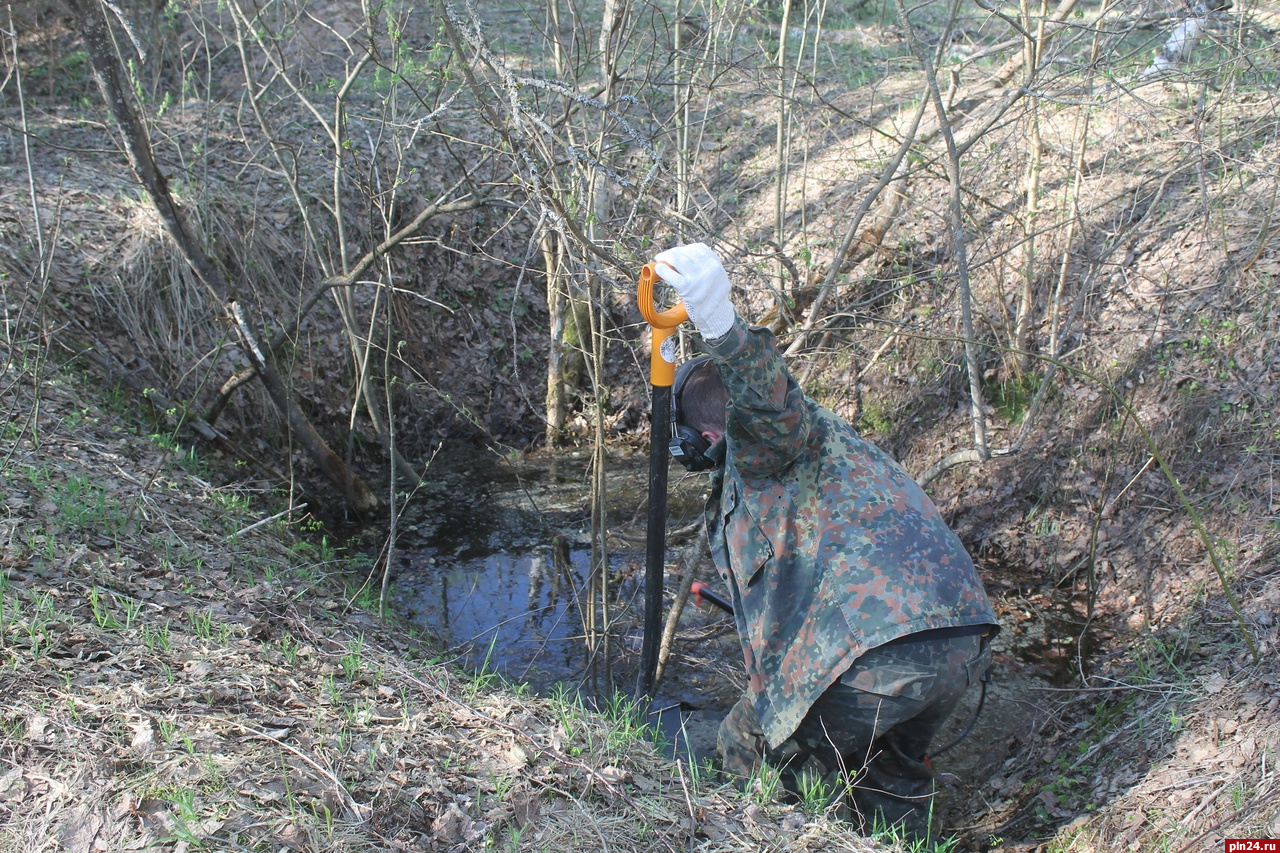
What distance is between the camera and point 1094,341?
18.9 ft

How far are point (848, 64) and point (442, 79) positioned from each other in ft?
25.1

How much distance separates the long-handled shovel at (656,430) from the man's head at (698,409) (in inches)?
1.9

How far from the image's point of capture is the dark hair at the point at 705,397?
307cm

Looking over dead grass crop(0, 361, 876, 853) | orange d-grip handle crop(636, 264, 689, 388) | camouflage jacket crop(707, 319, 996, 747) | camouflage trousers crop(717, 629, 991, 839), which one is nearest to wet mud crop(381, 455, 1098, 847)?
camouflage trousers crop(717, 629, 991, 839)

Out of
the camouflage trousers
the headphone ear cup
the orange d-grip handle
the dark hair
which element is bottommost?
the camouflage trousers

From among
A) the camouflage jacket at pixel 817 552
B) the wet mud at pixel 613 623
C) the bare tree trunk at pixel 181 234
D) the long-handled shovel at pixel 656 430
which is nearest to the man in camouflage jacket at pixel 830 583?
the camouflage jacket at pixel 817 552

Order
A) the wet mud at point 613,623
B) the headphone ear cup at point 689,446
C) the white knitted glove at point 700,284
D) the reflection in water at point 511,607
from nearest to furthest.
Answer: the white knitted glove at point 700,284
the headphone ear cup at point 689,446
the wet mud at point 613,623
the reflection in water at point 511,607

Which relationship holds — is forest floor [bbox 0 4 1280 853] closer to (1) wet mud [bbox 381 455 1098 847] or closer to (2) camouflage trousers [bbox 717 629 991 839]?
(1) wet mud [bbox 381 455 1098 847]

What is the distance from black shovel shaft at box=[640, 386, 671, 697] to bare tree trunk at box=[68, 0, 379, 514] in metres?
2.91

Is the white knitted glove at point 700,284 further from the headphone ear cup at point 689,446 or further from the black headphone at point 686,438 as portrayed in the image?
the headphone ear cup at point 689,446

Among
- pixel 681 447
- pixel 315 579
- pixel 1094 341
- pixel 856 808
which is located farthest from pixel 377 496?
pixel 1094 341

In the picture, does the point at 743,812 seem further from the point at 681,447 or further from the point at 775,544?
the point at 681,447

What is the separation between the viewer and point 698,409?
310 cm

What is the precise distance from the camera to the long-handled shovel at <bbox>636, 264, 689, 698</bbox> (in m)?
2.75
